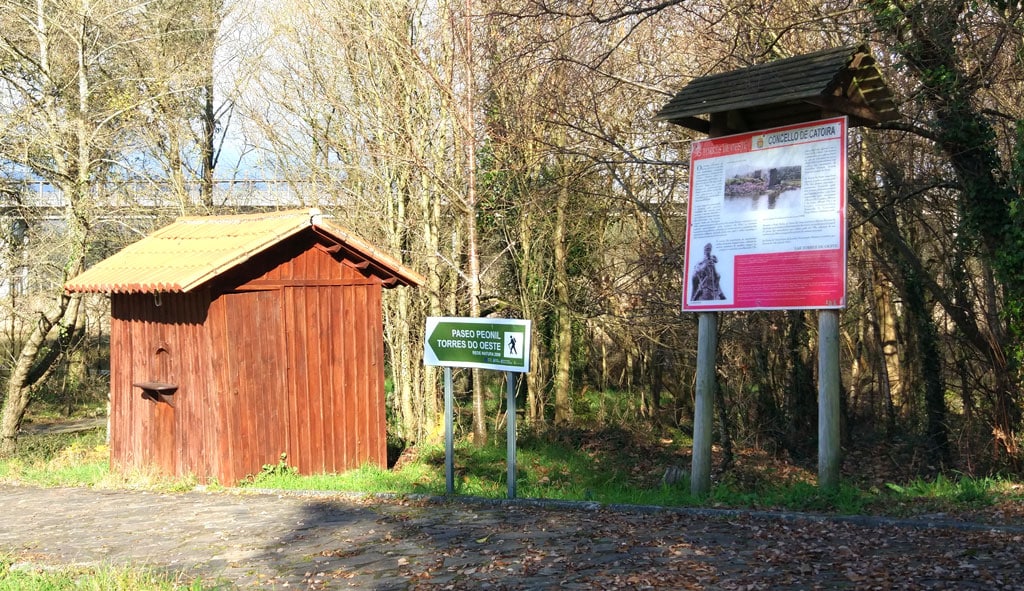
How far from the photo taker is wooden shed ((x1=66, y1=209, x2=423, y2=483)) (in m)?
11.5

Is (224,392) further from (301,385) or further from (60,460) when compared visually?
(60,460)

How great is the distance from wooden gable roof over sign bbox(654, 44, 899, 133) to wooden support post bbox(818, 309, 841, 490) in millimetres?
2002

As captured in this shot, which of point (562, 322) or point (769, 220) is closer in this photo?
point (769, 220)

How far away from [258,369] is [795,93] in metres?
7.42

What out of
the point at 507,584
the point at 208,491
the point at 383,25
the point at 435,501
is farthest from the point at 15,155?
the point at 507,584

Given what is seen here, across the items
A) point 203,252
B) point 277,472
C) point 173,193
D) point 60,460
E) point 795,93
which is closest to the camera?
point 795,93

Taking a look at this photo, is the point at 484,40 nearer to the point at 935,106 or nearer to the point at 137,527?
the point at 935,106

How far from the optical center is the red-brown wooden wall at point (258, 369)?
1152 cm

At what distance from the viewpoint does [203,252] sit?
40.0 ft

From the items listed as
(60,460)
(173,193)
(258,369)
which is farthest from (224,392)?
(173,193)

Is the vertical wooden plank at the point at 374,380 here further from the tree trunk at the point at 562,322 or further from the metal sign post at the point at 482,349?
the tree trunk at the point at 562,322

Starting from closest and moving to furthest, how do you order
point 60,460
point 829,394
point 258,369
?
point 829,394, point 258,369, point 60,460

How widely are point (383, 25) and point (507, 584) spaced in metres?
14.1

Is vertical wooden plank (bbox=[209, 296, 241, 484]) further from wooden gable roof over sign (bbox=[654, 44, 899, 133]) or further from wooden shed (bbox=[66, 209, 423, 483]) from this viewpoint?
wooden gable roof over sign (bbox=[654, 44, 899, 133])
